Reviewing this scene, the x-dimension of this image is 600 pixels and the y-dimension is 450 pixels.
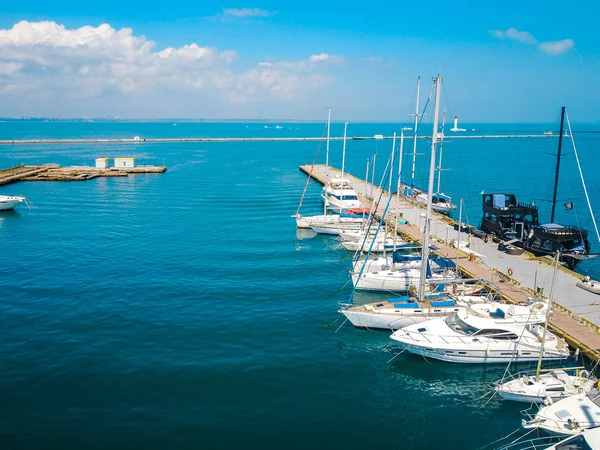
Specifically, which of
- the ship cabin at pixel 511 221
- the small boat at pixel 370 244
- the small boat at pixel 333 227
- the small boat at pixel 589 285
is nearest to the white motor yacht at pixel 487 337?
the small boat at pixel 589 285

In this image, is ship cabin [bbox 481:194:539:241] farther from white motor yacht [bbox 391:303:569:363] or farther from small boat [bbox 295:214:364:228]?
white motor yacht [bbox 391:303:569:363]

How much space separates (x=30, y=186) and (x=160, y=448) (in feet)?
283

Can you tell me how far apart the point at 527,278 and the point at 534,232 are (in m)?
8.65

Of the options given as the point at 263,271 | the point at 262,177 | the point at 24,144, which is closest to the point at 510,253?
the point at 263,271

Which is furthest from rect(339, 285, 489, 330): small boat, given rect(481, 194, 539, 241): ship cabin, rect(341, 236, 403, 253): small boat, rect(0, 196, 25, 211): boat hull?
rect(0, 196, 25, 211): boat hull

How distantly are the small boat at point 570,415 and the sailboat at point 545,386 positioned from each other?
3.78ft

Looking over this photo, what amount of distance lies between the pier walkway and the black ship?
161 cm

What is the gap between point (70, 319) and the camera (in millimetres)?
33031

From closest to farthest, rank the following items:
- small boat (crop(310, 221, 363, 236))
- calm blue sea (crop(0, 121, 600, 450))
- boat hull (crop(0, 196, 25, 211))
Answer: calm blue sea (crop(0, 121, 600, 450)), small boat (crop(310, 221, 363, 236)), boat hull (crop(0, 196, 25, 211))

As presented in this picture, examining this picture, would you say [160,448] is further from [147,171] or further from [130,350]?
[147,171]

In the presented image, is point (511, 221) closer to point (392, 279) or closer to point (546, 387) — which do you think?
point (392, 279)

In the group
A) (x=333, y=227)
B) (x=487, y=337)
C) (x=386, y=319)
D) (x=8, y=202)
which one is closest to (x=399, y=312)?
(x=386, y=319)

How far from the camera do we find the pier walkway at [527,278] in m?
28.9

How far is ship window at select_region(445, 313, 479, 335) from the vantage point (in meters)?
28.3
